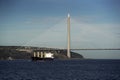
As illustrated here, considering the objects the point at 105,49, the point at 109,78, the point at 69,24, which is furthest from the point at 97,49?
the point at 109,78

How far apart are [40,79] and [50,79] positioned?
1534mm

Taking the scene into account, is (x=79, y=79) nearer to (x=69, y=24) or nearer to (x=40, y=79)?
(x=40, y=79)

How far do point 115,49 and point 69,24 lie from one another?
20704 mm

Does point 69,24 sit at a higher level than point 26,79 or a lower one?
higher

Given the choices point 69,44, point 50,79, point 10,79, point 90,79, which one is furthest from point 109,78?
point 69,44

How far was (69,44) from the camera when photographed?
173000 millimetres

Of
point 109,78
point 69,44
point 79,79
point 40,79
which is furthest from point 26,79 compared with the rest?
point 69,44

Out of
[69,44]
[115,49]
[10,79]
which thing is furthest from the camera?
[115,49]

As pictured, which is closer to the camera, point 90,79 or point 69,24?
point 90,79

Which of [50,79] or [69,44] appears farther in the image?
[69,44]

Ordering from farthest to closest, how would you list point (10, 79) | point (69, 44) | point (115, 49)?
point (115, 49) → point (69, 44) → point (10, 79)

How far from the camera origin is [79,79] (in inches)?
2598

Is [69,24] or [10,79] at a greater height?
[69,24]

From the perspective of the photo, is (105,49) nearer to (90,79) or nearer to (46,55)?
(46,55)
